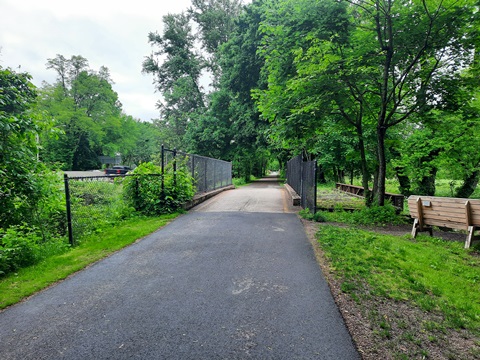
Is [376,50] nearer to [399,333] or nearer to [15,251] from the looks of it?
[399,333]

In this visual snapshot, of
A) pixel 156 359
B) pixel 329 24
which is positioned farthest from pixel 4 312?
pixel 329 24

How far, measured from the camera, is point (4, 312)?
9.96ft

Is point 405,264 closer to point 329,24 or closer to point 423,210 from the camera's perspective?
point 423,210

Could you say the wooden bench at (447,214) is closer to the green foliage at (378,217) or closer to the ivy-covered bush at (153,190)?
the green foliage at (378,217)

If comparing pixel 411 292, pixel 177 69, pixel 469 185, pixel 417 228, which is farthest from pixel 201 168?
pixel 177 69

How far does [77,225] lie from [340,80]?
804cm

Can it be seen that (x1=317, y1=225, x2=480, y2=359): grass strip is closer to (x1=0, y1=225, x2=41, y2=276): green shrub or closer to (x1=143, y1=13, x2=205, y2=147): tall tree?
(x1=0, y1=225, x2=41, y2=276): green shrub

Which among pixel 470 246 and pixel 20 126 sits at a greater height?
pixel 20 126

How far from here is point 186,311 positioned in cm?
299

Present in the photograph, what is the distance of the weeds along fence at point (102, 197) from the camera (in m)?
6.41

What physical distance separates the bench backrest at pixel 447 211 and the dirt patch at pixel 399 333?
3.74 m

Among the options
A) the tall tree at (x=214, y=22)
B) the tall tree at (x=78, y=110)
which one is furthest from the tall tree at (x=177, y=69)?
the tall tree at (x=78, y=110)

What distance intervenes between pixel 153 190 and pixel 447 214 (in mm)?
8190

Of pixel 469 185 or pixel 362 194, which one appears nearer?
pixel 362 194
